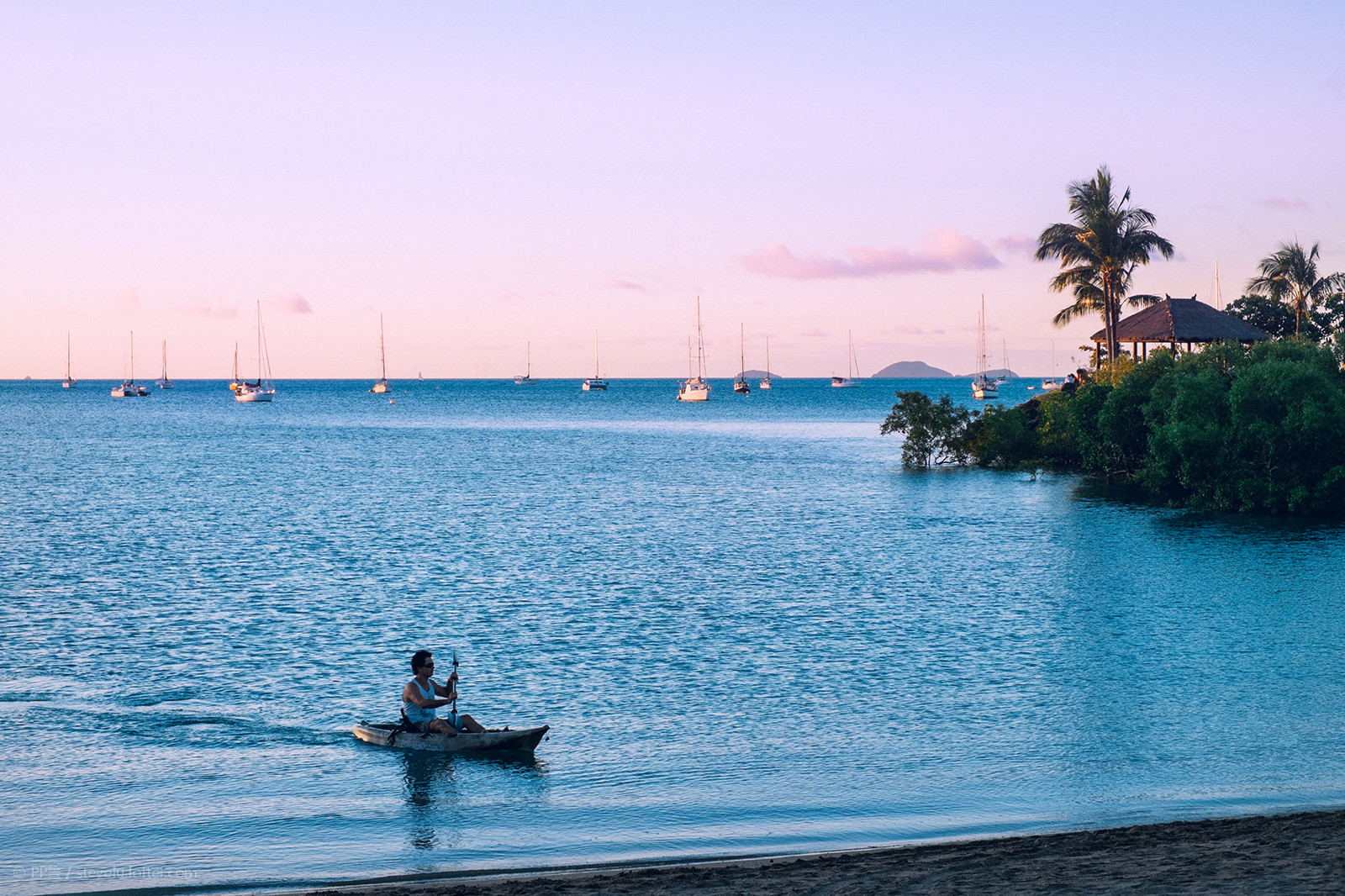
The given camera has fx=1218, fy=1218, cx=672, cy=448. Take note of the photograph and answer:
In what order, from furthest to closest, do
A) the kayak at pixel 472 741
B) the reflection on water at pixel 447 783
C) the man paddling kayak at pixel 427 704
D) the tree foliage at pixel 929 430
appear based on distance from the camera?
1. the tree foliage at pixel 929 430
2. the man paddling kayak at pixel 427 704
3. the kayak at pixel 472 741
4. the reflection on water at pixel 447 783

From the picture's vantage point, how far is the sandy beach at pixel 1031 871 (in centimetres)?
1085

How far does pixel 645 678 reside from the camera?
2242 cm

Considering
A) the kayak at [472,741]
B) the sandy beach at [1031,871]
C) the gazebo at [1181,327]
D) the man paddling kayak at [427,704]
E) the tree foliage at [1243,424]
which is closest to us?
the sandy beach at [1031,871]

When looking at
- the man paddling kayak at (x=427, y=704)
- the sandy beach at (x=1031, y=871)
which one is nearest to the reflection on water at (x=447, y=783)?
the man paddling kayak at (x=427, y=704)

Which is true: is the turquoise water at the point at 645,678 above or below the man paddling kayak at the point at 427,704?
below

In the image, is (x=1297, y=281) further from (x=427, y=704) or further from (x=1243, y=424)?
(x=427, y=704)

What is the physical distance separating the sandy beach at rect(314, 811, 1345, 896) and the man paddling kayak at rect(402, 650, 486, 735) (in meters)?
5.22

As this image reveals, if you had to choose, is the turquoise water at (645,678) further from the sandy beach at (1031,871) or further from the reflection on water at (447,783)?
the sandy beach at (1031,871)

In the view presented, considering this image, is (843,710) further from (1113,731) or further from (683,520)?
(683,520)

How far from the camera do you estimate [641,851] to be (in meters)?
13.4

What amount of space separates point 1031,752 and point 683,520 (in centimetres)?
3241

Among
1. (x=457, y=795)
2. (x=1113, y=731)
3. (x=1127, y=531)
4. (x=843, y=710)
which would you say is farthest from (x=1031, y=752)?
(x=1127, y=531)

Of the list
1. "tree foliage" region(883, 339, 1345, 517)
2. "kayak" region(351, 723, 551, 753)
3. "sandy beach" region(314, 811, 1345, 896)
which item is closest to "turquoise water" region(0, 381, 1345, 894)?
"kayak" region(351, 723, 551, 753)

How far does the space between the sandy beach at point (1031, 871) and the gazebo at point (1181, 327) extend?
5613 cm
